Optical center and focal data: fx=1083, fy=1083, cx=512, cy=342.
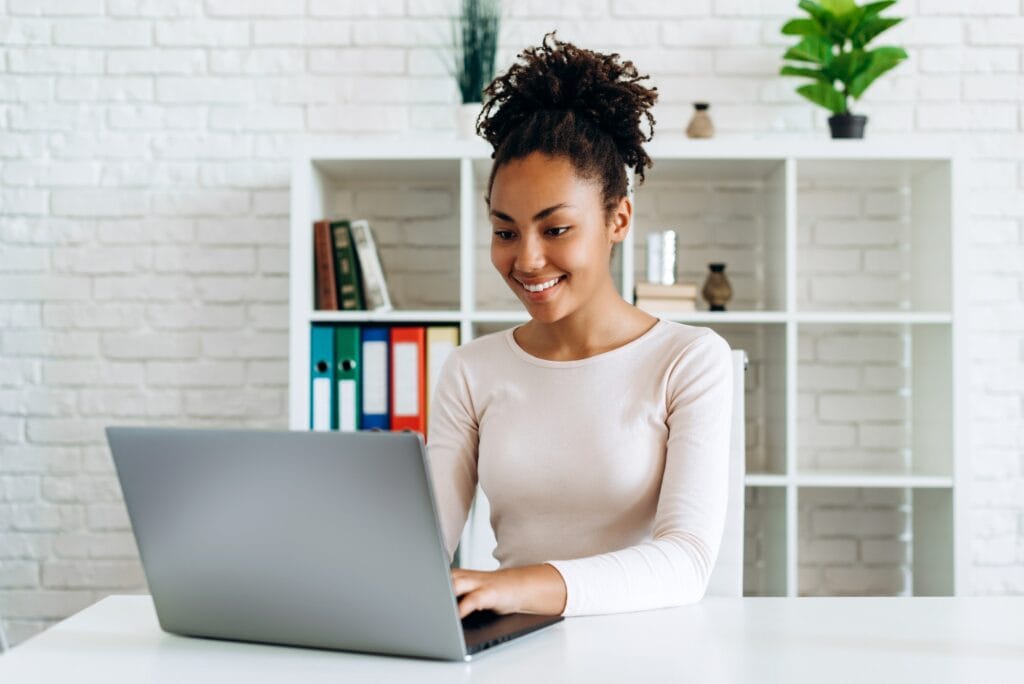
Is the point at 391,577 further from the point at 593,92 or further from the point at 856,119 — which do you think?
the point at 856,119

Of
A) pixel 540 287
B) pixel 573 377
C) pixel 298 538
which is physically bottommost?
pixel 298 538

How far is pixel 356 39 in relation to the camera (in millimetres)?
2754

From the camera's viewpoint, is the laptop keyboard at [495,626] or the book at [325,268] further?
the book at [325,268]

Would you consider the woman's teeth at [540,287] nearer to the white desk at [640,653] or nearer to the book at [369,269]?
the white desk at [640,653]

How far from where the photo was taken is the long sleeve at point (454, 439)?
5.04 feet

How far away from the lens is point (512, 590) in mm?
1065

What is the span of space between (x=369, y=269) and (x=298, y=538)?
1.61 m

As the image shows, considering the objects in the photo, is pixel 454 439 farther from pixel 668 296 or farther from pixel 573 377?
pixel 668 296

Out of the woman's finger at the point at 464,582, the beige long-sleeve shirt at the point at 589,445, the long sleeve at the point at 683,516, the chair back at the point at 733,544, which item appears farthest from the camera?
the chair back at the point at 733,544

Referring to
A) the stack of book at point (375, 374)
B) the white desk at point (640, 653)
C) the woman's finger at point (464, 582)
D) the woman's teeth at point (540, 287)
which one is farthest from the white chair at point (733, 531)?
the stack of book at point (375, 374)

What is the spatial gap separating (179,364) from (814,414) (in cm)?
161

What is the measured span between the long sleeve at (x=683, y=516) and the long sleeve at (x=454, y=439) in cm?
29

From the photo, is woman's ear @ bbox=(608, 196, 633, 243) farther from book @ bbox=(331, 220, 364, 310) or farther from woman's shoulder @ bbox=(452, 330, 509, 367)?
book @ bbox=(331, 220, 364, 310)

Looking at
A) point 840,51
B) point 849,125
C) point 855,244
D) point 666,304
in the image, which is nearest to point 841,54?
point 840,51
